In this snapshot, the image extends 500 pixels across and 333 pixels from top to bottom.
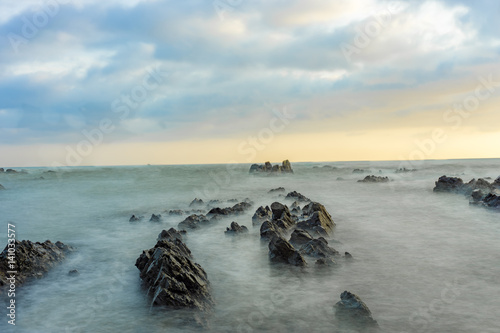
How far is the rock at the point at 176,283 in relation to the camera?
9258mm

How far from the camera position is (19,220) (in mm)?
26781

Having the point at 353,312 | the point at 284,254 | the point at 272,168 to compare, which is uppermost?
the point at 272,168

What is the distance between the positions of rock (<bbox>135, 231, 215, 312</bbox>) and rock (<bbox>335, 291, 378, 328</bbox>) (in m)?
3.73

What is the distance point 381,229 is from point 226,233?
949cm

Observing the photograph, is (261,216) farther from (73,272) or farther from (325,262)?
(73,272)

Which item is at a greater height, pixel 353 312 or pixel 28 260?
pixel 28 260

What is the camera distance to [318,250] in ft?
44.7

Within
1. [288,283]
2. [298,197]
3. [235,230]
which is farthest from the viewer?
[298,197]

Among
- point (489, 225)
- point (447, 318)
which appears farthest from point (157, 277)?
point (489, 225)

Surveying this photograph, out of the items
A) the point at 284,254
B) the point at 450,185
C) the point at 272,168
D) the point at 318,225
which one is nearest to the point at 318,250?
the point at 284,254

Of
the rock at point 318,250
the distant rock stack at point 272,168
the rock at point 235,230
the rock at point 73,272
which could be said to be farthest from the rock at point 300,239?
the distant rock stack at point 272,168

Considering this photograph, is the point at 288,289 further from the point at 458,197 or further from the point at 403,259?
the point at 458,197

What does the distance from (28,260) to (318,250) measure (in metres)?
11.6

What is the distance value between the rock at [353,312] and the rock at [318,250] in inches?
161
